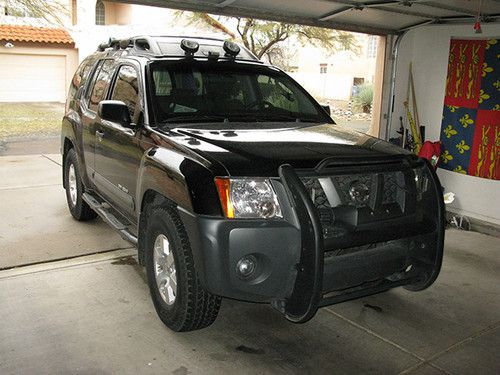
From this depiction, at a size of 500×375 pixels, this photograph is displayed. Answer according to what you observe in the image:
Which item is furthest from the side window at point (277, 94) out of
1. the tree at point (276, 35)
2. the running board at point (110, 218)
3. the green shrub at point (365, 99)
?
the green shrub at point (365, 99)

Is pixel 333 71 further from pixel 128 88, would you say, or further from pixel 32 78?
pixel 128 88

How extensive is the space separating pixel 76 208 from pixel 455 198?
470 cm

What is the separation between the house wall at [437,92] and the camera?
631 centimetres

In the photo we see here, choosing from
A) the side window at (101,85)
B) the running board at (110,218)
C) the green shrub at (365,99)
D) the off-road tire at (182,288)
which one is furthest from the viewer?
the green shrub at (365,99)

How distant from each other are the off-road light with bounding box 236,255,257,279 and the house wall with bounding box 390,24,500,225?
4.46 m

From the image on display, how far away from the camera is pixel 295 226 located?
2.77 m

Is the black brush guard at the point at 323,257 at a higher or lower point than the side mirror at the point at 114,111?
lower

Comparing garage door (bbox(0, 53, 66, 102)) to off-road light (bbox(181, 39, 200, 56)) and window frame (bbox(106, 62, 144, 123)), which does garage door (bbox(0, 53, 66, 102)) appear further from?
off-road light (bbox(181, 39, 200, 56))

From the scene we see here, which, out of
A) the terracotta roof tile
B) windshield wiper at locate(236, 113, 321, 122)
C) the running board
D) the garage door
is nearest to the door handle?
the running board

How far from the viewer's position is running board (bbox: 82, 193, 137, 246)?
3.99 m

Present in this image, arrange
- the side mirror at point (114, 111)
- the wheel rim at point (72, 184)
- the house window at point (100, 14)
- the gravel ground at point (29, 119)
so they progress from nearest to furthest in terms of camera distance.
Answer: the side mirror at point (114, 111)
the wheel rim at point (72, 184)
the gravel ground at point (29, 119)
the house window at point (100, 14)

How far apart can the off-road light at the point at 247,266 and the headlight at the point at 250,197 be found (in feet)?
0.76

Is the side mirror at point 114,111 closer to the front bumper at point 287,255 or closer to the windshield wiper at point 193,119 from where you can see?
the windshield wiper at point 193,119

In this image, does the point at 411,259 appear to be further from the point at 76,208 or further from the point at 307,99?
the point at 76,208
